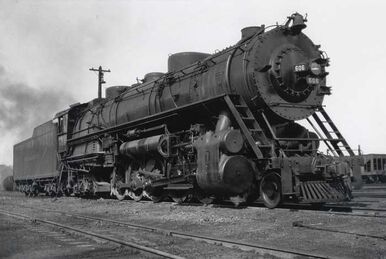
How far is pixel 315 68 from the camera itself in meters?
9.40

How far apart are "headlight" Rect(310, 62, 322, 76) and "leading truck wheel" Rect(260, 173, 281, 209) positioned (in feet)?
7.87

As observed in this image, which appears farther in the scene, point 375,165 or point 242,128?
point 375,165

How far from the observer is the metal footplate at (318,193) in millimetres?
8273

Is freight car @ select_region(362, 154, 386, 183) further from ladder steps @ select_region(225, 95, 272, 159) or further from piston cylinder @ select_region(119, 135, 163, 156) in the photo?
ladder steps @ select_region(225, 95, 272, 159)

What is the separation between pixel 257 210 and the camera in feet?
28.1

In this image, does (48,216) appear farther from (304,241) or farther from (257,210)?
(304,241)

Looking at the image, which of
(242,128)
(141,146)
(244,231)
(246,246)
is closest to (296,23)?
(242,128)

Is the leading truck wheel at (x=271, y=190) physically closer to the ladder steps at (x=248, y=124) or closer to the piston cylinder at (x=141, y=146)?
the ladder steps at (x=248, y=124)

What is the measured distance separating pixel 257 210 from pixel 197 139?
7.57 ft

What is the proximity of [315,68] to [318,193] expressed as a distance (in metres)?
2.74

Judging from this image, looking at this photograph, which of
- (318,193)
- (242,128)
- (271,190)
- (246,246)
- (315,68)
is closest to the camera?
(246,246)

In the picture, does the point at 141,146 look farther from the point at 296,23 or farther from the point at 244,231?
the point at 244,231

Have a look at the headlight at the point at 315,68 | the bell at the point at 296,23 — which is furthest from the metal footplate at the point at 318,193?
the bell at the point at 296,23

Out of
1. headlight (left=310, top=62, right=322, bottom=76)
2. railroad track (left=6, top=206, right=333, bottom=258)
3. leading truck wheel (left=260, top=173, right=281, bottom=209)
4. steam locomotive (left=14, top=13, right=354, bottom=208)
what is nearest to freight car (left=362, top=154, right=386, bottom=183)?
steam locomotive (left=14, top=13, right=354, bottom=208)
